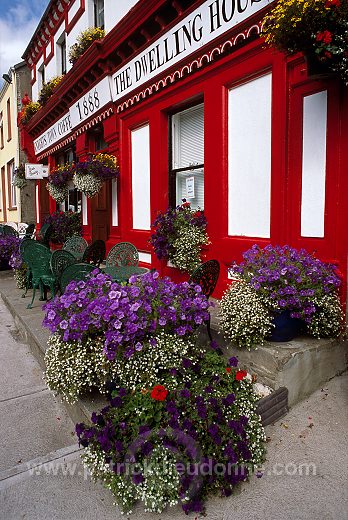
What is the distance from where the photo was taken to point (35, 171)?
39.0ft

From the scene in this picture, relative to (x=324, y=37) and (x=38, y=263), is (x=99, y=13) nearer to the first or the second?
(x=38, y=263)

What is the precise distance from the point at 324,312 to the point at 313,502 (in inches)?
57.0

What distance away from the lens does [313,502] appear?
6.68 feet

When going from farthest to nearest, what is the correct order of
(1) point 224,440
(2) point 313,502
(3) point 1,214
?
(3) point 1,214 < (1) point 224,440 < (2) point 313,502

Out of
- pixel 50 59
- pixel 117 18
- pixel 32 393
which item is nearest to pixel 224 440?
pixel 32 393

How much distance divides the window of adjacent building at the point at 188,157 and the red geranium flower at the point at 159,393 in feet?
11.3

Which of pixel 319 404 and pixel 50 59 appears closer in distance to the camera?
pixel 319 404

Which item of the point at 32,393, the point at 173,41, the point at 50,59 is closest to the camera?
the point at 32,393

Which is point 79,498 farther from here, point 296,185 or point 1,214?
point 1,214

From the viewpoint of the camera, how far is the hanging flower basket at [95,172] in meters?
6.80

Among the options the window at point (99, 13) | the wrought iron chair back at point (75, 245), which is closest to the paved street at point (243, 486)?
the wrought iron chair back at point (75, 245)

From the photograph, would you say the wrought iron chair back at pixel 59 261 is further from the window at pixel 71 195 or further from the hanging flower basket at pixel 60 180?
the window at pixel 71 195

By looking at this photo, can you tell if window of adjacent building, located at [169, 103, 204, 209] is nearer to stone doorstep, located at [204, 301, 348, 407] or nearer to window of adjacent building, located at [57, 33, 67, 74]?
stone doorstep, located at [204, 301, 348, 407]

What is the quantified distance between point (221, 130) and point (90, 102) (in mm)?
4498
